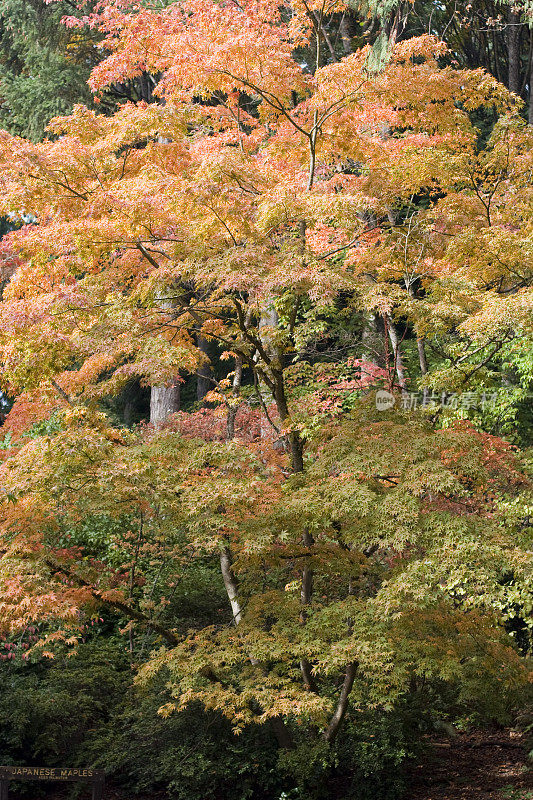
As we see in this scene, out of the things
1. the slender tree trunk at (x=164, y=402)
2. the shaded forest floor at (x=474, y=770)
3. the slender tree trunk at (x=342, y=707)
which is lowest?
the shaded forest floor at (x=474, y=770)

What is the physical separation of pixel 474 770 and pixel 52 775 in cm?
429

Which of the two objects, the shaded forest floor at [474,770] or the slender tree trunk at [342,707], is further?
the shaded forest floor at [474,770]

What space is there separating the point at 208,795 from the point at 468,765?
276 centimetres

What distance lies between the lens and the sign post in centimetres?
496

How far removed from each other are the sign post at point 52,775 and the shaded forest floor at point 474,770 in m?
2.95

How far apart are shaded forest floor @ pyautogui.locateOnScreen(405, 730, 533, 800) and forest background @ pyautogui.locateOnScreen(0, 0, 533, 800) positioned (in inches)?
14.6

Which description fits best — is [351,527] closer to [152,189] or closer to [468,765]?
[152,189]

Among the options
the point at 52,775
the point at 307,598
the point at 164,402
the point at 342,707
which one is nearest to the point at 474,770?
the point at 342,707

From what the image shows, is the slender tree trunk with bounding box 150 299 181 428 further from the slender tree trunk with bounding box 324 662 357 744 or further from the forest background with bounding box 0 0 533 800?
the slender tree trunk with bounding box 324 662 357 744

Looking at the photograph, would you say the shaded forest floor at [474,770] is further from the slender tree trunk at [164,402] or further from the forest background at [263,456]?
the slender tree trunk at [164,402]

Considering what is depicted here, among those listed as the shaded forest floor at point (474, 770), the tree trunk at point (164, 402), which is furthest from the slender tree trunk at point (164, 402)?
the shaded forest floor at point (474, 770)

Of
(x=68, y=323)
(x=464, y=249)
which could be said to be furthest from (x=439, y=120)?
(x=68, y=323)

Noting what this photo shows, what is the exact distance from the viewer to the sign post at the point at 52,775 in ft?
16.3

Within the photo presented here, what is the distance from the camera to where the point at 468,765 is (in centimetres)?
727
